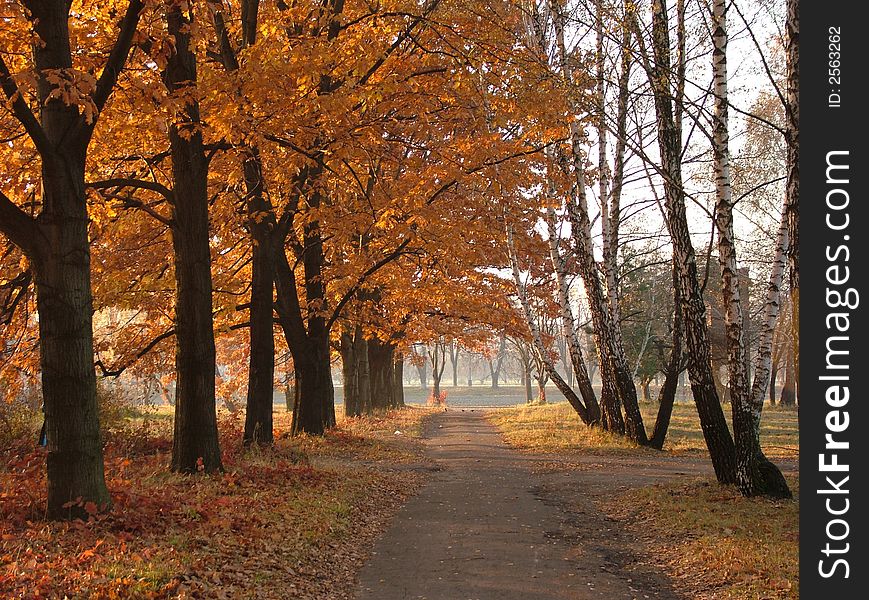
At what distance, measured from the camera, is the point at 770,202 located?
32469 mm

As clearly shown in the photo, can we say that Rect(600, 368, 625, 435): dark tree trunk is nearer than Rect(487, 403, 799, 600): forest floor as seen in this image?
No

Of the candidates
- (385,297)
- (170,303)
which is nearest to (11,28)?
(170,303)

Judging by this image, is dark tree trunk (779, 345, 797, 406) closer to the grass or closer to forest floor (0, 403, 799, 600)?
the grass

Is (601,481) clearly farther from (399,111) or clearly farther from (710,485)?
(399,111)

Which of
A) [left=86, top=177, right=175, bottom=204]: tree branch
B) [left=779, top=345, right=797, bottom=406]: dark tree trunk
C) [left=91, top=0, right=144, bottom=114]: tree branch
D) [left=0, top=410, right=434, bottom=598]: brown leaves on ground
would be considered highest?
[left=91, top=0, right=144, bottom=114]: tree branch

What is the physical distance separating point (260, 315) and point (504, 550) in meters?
8.58

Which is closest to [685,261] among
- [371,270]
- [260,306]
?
[260,306]

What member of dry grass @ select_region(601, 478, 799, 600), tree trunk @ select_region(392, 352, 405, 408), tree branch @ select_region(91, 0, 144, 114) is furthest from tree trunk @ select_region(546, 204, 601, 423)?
tree trunk @ select_region(392, 352, 405, 408)

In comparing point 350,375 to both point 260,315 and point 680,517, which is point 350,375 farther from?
point 680,517

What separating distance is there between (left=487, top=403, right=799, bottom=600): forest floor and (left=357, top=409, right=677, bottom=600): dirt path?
10 centimetres

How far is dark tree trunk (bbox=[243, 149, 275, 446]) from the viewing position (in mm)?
15102

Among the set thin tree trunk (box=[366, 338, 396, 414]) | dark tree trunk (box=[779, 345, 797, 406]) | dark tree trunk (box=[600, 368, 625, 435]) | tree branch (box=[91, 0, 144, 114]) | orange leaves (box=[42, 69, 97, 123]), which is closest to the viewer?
orange leaves (box=[42, 69, 97, 123])

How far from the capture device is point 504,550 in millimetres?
8875

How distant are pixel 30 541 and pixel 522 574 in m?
A: 4.88
